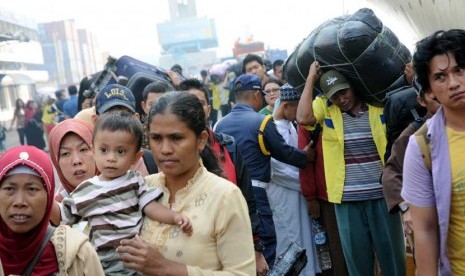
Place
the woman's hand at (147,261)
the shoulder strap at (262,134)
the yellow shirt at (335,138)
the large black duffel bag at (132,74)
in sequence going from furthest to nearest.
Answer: the large black duffel bag at (132,74) < the shoulder strap at (262,134) < the yellow shirt at (335,138) < the woman's hand at (147,261)

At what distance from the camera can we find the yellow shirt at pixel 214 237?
2.20 m

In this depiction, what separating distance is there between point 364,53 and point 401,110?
0.65 m

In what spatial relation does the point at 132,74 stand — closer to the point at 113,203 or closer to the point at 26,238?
the point at 113,203

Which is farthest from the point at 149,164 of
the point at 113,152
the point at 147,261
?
the point at 147,261

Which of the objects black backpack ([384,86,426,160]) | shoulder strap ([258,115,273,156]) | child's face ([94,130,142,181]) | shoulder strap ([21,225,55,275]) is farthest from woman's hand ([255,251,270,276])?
shoulder strap ([21,225,55,275])

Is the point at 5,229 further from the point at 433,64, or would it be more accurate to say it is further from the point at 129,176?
the point at 433,64

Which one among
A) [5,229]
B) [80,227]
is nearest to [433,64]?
[80,227]

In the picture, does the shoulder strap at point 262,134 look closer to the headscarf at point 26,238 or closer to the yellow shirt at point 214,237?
the yellow shirt at point 214,237

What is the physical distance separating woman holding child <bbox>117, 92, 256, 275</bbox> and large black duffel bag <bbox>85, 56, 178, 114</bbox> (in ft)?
8.71

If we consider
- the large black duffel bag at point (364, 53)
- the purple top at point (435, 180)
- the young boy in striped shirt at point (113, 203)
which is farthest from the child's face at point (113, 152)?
the large black duffel bag at point (364, 53)

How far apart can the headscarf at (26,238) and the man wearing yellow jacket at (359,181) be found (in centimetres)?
253

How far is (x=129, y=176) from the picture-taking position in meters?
2.58

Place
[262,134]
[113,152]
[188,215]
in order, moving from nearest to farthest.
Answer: [188,215] → [113,152] → [262,134]

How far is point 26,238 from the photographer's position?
2.18 metres
